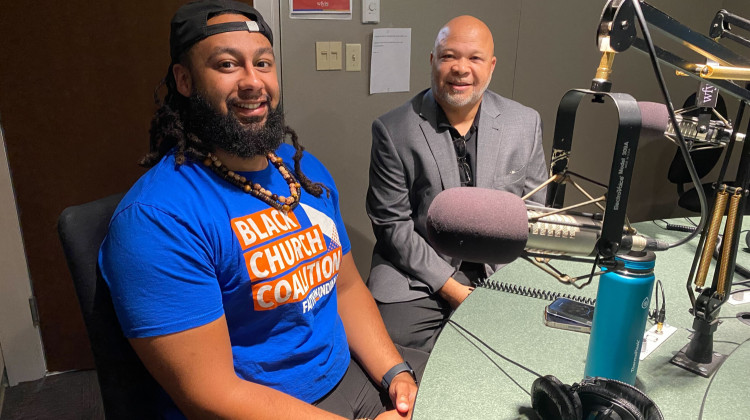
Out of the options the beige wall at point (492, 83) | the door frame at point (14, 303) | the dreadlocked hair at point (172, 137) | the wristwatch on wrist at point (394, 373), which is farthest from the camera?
the beige wall at point (492, 83)

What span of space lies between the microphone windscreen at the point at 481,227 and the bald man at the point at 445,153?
1164mm

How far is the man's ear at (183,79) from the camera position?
1.28m

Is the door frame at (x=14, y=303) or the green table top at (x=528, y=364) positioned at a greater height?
the green table top at (x=528, y=364)

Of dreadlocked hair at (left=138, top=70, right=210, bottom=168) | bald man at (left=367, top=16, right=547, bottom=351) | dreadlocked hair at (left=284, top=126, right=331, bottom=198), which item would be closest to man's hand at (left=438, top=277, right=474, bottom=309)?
bald man at (left=367, top=16, right=547, bottom=351)

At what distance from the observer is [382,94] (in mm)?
2668

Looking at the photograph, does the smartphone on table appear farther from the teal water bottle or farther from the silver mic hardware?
the silver mic hardware

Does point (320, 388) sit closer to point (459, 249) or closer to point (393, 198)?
point (459, 249)

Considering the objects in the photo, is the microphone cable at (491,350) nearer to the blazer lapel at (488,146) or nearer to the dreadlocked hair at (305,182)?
the dreadlocked hair at (305,182)

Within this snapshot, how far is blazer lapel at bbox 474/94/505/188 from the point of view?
201 cm

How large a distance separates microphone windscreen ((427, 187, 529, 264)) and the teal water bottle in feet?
0.77

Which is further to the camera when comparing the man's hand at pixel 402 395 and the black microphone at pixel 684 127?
the man's hand at pixel 402 395

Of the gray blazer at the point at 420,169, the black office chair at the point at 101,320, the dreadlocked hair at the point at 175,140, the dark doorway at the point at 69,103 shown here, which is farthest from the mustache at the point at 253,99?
the dark doorway at the point at 69,103

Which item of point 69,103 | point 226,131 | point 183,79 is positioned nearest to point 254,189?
point 226,131

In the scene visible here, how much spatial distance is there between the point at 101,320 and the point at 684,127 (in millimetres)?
1187
